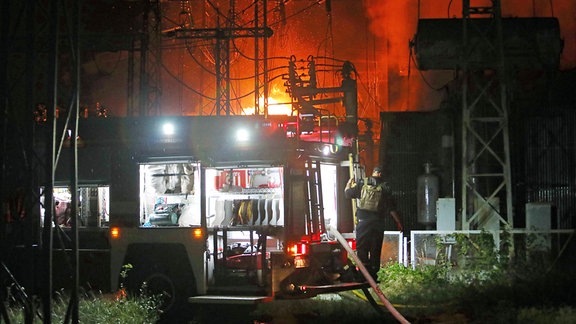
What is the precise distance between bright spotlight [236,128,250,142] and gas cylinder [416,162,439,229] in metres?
10.4

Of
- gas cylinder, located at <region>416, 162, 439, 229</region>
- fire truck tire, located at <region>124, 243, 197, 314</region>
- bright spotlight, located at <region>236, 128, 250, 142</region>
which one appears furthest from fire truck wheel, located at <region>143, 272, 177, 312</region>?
gas cylinder, located at <region>416, 162, 439, 229</region>

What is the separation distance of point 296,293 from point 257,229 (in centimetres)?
116

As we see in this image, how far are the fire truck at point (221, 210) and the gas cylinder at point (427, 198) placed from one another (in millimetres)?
8313

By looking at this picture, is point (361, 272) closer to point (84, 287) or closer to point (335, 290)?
point (335, 290)

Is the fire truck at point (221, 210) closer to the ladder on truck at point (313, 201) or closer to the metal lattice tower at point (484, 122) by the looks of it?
the ladder on truck at point (313, 201)

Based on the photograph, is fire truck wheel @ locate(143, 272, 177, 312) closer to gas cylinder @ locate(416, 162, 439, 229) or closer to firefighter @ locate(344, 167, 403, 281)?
firefighter @ locate(344, 167, 403, 281)

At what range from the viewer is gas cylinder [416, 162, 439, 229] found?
20062 millimetres

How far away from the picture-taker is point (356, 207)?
40.0 feet

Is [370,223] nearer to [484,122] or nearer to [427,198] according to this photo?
[484,122]

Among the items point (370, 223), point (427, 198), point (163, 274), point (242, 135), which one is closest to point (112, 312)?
point (163, 274)

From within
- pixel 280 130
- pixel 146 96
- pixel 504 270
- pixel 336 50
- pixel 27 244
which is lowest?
pixel 504 270

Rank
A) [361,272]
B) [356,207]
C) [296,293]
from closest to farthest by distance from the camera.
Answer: [296,293], [361,272], [356,207]

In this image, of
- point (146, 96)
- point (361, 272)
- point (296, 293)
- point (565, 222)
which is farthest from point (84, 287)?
point (565, 222)

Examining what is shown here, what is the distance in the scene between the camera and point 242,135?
1096 cm
